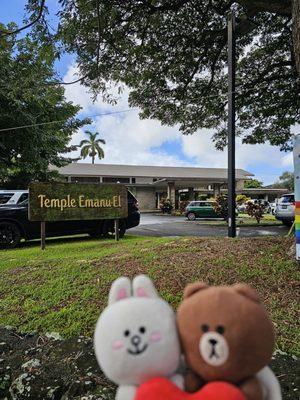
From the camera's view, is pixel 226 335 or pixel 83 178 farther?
pixel 83 178

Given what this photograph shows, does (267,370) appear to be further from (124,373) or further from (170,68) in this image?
(170,68)

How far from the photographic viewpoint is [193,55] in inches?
450

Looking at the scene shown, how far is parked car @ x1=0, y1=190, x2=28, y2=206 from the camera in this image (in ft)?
36.6

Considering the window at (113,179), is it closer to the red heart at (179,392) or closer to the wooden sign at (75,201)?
the wooden sign at (75,201)

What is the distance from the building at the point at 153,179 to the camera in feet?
123

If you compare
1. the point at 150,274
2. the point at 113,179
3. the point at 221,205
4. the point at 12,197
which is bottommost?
the point at 150,274

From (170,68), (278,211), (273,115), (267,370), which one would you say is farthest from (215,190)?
(267,370)

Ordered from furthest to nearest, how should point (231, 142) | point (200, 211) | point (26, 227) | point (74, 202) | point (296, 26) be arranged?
point (200, 211)
point (26, 227)
point (74, 202)
point (231, 142)
point (296, 26)

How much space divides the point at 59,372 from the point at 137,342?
2074 mm

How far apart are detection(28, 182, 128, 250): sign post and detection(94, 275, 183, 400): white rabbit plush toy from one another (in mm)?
7840

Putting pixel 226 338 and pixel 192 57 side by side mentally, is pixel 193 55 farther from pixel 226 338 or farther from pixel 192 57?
pixel 226 338

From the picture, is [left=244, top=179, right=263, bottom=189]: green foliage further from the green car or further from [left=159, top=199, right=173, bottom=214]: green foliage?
the green car

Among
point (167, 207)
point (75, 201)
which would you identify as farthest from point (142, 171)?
point (75, 201)

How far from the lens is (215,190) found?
40406 mm
